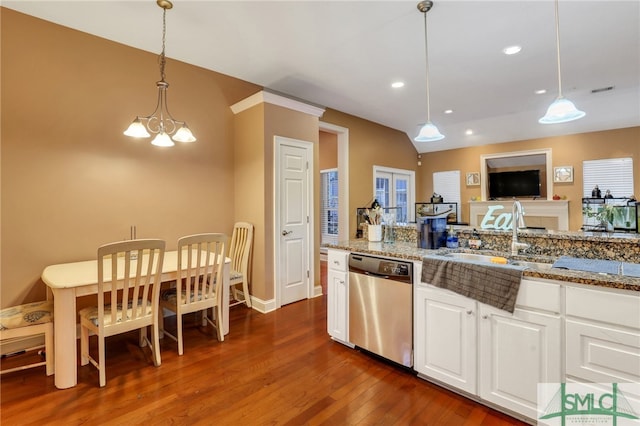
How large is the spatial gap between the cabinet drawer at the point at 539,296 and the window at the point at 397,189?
4.55 metres

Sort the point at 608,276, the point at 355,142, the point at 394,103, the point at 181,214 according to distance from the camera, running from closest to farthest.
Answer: the point at 608,276 < the point at 181,214 < the point at 394,103 < the point at 355,142

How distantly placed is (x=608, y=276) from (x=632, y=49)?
3423mm

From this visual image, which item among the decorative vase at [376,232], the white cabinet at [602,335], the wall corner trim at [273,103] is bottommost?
the white cabinet at [602,335]

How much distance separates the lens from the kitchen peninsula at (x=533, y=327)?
4.91 feet

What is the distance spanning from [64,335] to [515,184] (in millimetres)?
7815

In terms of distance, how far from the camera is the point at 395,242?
2.90m

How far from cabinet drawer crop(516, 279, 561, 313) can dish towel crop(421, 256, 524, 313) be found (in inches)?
1.5

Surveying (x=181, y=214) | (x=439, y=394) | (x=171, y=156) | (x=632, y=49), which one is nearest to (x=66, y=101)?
(x=171, y=156)

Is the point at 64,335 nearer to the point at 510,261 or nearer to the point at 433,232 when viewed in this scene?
the point at 433,232

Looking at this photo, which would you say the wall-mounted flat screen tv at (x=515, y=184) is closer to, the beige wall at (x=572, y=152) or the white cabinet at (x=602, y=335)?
the beige wall at (x=572, y=152)

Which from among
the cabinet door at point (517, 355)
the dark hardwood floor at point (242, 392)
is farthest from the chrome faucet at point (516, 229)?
the dark hardwood floor at point (242, 392)

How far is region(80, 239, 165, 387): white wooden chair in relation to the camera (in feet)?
7.26

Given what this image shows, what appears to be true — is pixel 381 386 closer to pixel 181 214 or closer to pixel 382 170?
pixel 181 214

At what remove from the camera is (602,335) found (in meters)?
1.52
